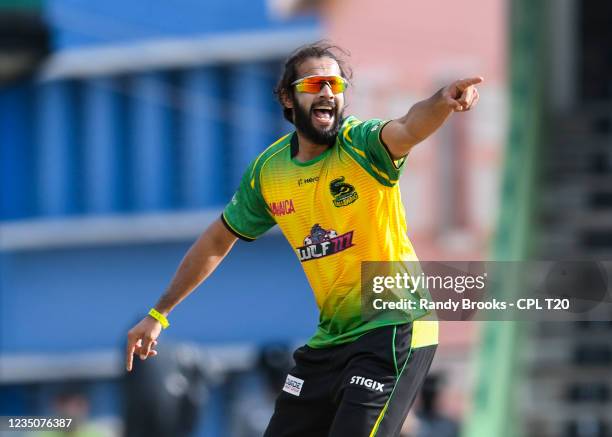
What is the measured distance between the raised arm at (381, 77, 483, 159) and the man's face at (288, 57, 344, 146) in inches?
10.9

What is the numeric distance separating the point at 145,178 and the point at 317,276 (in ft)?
A: 40.2

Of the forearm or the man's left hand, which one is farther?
the forearm

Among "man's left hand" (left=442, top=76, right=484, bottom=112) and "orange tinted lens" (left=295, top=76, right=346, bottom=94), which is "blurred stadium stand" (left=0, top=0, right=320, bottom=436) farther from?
"man's left hand" (left=442, top=76, right=484, bottom=112)

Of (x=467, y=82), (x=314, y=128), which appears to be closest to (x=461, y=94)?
(x=467, y=82)

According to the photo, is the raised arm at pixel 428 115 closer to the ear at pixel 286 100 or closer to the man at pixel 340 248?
the man at pixel 340 248

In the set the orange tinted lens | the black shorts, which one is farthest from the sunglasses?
the black shorts

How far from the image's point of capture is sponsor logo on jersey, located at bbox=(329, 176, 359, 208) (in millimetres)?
5723

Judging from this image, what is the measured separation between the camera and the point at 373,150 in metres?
5.63

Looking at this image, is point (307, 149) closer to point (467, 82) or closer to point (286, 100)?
point (286, 100)

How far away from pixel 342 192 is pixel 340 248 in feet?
0.67

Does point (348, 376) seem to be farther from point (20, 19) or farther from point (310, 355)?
point (20, 19)

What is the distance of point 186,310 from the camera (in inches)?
698

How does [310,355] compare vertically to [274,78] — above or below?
below

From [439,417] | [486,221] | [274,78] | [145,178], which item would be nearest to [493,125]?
[486,221]
